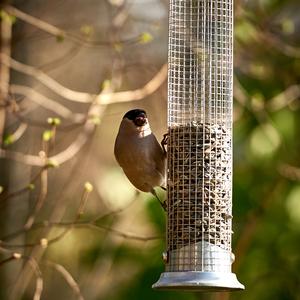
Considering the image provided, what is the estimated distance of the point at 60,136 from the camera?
33.5ft

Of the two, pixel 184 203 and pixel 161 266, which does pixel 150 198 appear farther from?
pixel 184 203

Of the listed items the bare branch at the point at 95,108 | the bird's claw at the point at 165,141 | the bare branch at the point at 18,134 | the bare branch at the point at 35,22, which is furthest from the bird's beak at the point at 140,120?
the bare branch at the point at 35,22

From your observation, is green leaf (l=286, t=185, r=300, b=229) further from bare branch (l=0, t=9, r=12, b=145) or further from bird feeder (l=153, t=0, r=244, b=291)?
bird feeder (l=153, t=0, r=244, b=291)

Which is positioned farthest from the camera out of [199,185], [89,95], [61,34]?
[89,95]

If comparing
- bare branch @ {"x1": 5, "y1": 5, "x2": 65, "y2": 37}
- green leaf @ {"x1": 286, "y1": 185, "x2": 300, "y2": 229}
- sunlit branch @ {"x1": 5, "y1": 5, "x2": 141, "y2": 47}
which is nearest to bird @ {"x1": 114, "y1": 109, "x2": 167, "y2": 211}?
sunlit branch @ {"x1": 5, "y1": 5, "x2": 141, "y2": 47}

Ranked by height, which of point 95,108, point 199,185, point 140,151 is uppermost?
point 95,108

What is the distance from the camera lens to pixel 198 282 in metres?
5.36

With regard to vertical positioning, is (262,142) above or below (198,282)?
above

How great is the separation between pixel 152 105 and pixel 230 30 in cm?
375

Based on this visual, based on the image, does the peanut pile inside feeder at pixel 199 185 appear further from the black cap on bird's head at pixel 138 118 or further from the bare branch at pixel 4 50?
the bare branch at pixel 4 50

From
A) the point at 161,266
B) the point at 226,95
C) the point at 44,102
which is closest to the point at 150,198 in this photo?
the point at 161,266

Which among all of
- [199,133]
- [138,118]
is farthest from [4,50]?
[199,133]

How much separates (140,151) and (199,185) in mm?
492

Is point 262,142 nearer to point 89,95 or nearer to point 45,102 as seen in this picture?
point 89,95
